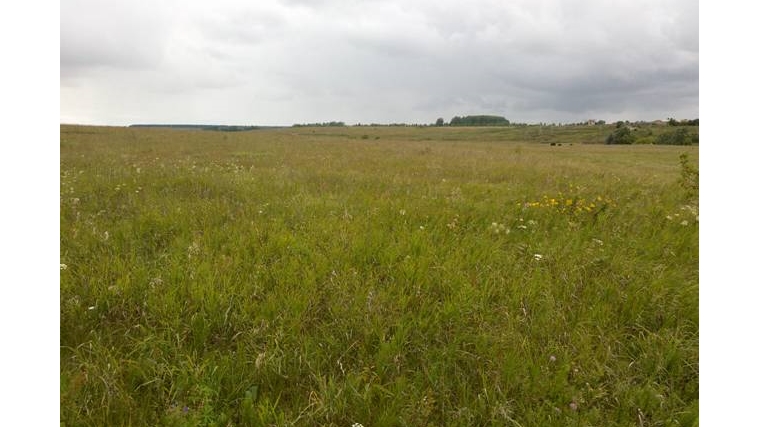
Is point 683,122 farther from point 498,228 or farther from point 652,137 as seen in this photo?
point 498,228

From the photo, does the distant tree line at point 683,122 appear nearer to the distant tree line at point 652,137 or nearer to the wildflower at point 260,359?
the distant tree line at point 652,137

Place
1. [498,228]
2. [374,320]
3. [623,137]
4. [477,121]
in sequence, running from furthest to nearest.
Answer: [477,121], [623,137], [498,228], [374,320]

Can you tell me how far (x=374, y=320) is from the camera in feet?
9.66

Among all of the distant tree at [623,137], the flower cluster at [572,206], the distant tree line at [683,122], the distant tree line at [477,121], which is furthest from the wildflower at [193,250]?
the distant tree line at [477,121]

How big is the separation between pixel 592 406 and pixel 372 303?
69.5 inches

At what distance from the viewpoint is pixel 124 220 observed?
5.27 m

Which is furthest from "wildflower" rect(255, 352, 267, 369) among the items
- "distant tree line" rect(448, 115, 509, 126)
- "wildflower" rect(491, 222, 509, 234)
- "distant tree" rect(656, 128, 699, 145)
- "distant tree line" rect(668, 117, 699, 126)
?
"distant tree line" rect(448, 115, 509, 126)

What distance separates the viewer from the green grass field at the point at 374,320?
225 centimetres

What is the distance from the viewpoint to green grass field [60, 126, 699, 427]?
2254mm

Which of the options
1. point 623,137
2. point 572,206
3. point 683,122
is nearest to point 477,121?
point 683,122

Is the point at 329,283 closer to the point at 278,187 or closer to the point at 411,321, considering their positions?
the point at 411,321

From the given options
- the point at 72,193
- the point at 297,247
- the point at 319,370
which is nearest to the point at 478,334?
the point at 319,370

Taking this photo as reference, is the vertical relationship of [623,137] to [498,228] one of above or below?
above

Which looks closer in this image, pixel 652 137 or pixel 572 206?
pixel 572 206
